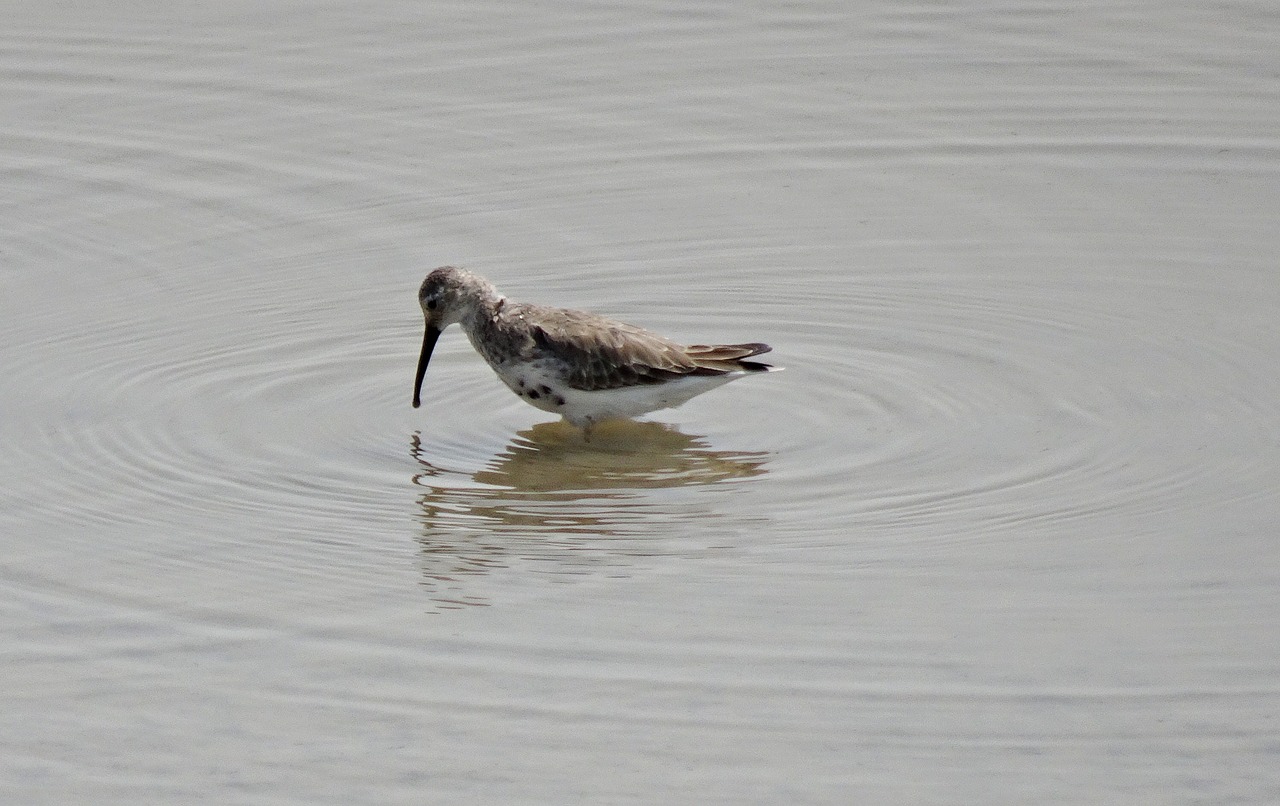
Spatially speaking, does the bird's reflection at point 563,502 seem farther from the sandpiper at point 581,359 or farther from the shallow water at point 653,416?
the sandpiper at point 581,359

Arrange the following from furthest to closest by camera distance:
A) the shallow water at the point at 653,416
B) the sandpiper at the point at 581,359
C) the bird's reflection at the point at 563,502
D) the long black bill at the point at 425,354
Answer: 1. the long black bill at the point at 425,354
2. the sandpiper at the point at 581,359
3. the bird's reflection at the point at 563,502
4. the shallow water at the point at 653,416

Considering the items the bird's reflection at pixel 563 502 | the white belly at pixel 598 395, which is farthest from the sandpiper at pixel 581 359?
the bird's reflection at pixel 563 502

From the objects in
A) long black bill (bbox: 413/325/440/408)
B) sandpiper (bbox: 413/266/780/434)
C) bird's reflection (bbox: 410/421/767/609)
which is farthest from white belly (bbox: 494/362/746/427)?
long black bill (bbox: 413/325/440/408)

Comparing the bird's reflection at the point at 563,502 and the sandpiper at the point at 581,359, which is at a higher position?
the sandpiper at the point at 581,359

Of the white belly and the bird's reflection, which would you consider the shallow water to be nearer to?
the bird's reflection

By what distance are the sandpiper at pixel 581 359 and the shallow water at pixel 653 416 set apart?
22 cm

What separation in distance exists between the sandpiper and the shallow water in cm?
22

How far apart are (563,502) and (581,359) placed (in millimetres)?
1231

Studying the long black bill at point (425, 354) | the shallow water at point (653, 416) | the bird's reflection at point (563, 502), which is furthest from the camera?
the long black bill at point (425, 354)

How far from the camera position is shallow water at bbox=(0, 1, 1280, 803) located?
539 centimetres

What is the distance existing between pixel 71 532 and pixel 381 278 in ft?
10.8

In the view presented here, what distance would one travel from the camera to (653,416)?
9.23 meters

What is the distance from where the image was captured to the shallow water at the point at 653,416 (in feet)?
17.7

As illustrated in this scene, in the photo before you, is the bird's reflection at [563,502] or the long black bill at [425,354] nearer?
the bird's reflection at [563,502]
